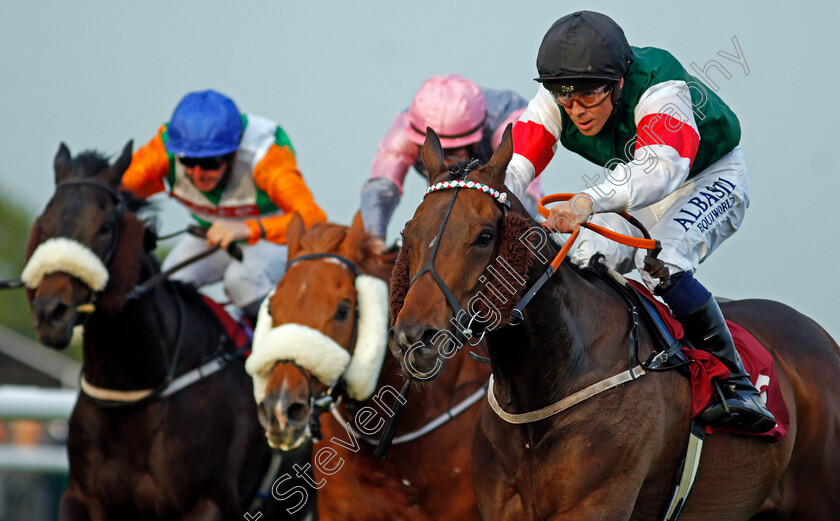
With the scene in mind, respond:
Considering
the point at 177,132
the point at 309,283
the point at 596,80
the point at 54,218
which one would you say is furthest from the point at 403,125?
the point at 596,80

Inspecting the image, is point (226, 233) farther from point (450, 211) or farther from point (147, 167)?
point (450, 211)

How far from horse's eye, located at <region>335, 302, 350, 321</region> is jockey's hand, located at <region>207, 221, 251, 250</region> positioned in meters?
1.03

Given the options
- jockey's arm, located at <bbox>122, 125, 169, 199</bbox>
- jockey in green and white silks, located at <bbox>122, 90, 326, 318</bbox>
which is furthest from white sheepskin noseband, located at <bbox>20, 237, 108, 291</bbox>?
jockey's arm, located at <bbox>122, 125, 169, 199</bbox>

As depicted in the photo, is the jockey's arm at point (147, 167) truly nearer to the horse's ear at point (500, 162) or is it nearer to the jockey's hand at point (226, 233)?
the jockey's hand at point (226, 233)

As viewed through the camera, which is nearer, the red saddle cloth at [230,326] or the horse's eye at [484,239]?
the horse's eye at [484,239]

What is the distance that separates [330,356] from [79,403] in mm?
1387

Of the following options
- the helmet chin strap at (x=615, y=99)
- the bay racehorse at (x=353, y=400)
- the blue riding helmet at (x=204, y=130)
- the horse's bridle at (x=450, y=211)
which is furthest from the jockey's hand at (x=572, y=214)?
the blue riding helmet at (x=204, y=130)

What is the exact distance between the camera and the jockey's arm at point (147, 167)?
5.59m

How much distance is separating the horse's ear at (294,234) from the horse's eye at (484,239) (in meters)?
1.97

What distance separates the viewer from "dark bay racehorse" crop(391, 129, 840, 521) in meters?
2.67

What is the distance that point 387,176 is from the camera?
18.2 feet

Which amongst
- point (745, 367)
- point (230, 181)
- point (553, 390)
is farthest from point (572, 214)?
point (230, 181)

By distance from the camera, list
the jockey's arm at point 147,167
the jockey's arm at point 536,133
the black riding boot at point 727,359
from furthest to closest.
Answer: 1. the jockey's arm at point 147,167
2. the jockey's arm at point 536,133
3. the black riding boot at point 727,359

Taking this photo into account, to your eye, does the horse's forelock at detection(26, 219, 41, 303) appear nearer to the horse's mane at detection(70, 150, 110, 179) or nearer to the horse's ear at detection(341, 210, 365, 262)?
the horse's mane at detection(70, 150, 110, 179)
